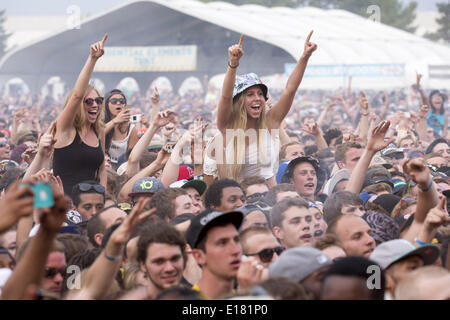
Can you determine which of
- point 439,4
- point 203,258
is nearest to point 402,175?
point 203,258

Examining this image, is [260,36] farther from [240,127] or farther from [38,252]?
[38,252]

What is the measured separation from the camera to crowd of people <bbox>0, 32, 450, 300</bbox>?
3322 mm

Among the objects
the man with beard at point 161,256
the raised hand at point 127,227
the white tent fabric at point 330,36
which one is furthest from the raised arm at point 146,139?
the white tent fabric at point 330,36

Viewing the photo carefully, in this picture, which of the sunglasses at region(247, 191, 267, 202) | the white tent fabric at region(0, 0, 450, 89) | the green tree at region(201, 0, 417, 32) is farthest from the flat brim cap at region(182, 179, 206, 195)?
the green tree at region(201, 0, 417, 32)

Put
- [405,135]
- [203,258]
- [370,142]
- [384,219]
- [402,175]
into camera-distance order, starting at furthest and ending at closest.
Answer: [405,135] → [402,175] → [370,142] → [384,219] → [203,258]

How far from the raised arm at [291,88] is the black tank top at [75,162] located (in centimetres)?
155

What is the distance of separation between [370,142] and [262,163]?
3.41 feet

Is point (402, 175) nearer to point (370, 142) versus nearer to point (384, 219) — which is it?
point (370, 142)

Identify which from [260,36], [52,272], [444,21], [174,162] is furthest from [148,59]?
[52,272]

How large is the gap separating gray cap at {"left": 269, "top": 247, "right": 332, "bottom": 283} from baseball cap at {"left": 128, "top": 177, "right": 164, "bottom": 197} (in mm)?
2610

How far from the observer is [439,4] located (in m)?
53.2

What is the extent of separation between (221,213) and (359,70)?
21790 mm

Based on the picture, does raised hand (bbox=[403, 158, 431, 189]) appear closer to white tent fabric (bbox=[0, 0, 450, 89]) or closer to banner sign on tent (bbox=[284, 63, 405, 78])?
banner sign on tent (bbox=[284, 63, 405, 78])

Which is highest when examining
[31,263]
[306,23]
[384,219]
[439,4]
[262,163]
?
[439,4]
